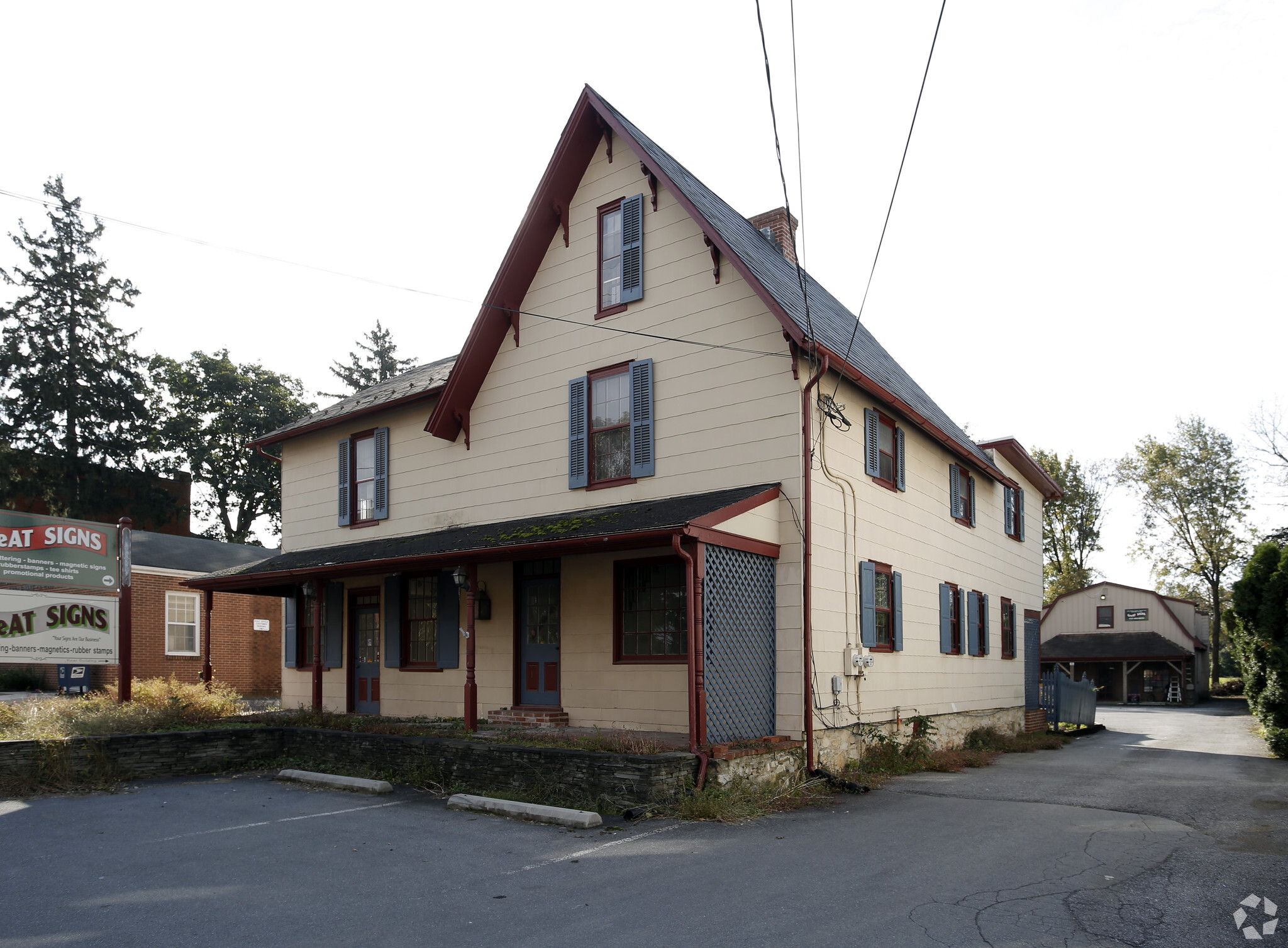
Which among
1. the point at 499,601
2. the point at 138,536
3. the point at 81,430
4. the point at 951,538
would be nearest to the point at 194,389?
the point at 81,430

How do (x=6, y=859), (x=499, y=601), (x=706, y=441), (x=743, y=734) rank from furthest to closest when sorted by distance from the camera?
(x=499, y=601), (x=706, y=441), (x=743, y=734), (x=6, y=859)

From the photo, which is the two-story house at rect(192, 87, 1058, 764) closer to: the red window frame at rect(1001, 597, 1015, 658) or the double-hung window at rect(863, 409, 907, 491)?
the double-hung window at rect(863, 409, 907, 491)

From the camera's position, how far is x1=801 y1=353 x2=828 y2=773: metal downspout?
37.4ft

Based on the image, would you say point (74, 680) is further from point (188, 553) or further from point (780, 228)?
point (780, 228)

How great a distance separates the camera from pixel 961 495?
18.2 metres

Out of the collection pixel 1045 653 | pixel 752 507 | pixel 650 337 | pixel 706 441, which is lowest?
pixel 1045 653

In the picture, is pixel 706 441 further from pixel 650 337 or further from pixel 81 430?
pixel 81 430

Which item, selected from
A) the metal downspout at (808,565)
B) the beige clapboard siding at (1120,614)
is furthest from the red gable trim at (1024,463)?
the beige clapboard siding at (1120,614)

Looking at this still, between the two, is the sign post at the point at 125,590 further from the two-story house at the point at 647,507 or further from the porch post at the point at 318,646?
the porch post at the point at 318,646

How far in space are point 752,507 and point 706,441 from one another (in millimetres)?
1719

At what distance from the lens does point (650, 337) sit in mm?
13477

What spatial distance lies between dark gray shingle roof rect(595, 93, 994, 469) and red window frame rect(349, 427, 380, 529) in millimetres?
7875

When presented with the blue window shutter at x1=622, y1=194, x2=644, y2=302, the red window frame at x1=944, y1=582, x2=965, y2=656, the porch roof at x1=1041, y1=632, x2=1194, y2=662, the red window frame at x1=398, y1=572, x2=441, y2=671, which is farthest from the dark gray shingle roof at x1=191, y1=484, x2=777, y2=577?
the porch roof at x1=1041, y1=632, x2=1194, y2=662

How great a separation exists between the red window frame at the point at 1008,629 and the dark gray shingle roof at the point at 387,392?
13.4 metres
